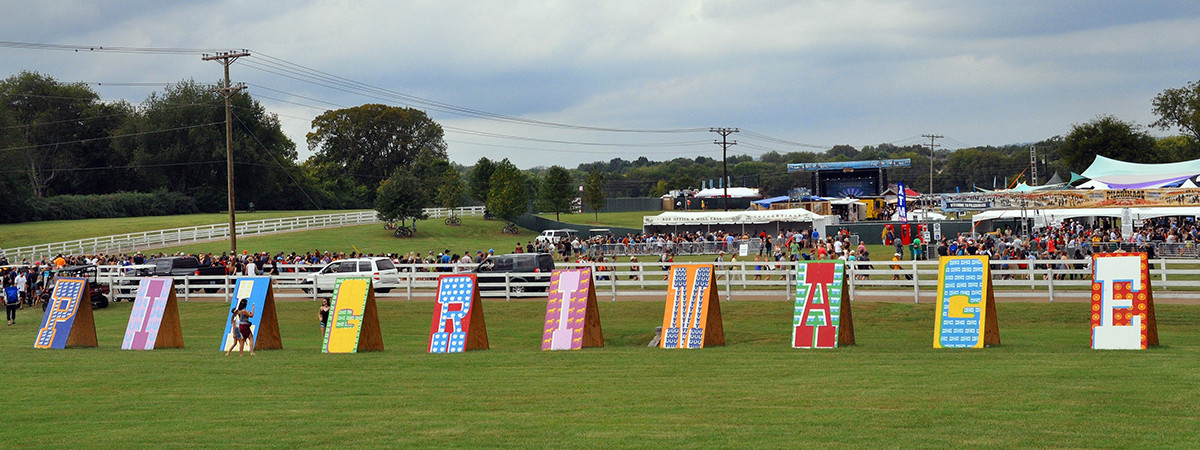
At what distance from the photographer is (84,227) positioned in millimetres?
70000

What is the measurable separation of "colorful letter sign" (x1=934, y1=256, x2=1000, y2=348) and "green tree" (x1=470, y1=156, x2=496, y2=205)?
66.9 m

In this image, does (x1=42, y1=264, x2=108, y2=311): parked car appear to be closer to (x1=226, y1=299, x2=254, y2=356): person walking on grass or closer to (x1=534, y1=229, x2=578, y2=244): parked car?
(x1=226, y1=299, x2=254, y2=356): person walking on grass

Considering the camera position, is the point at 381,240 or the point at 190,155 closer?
the point at 381,240

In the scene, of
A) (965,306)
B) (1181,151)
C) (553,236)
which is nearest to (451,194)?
(553,236)

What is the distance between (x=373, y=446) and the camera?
1054cm

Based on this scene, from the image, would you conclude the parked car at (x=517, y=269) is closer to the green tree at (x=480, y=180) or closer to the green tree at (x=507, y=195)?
the green tree at (x=507, y=195)

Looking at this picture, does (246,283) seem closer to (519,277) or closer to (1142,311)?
(519,277)

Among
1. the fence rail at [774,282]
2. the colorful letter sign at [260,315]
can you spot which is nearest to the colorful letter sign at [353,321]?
the colorful letter sign at [260,315]

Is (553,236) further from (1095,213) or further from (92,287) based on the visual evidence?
(1095,213)

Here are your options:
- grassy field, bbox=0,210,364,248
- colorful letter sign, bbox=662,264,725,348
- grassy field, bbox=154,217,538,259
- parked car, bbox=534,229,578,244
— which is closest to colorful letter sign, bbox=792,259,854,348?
colorful letter sign, bbox=662,264,725,348

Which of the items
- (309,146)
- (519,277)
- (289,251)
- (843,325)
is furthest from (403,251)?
(309,146)

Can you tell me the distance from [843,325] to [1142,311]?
4938 millimetres

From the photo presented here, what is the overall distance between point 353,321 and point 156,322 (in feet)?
18.2

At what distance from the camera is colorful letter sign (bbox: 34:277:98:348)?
76.2ft
